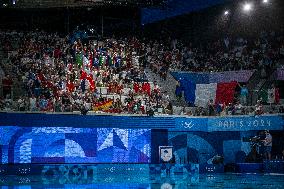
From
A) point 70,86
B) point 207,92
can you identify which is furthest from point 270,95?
point 70,86

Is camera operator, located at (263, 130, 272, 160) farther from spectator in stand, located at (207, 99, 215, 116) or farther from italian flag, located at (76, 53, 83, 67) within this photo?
italian flag, located at (76, 53, 83, 67)

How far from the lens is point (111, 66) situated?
3512 cm

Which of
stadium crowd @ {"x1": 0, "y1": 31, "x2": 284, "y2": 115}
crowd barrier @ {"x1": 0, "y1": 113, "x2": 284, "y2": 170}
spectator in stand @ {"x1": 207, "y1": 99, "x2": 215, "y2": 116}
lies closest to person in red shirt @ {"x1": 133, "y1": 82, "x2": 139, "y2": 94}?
stadium crowd @ {"x1": 0, "y1": 31, "x2": 284, "y2": 115}

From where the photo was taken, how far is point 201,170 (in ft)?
103

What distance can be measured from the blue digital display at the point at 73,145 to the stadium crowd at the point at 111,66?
65.2 inches

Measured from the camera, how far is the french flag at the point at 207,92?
35.0 metres

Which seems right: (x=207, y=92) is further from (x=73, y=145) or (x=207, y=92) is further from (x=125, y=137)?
(x=73, y=145)

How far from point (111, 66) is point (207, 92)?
7680 millimetres

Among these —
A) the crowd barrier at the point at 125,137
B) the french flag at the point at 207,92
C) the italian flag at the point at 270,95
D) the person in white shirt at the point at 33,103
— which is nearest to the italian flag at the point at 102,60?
the crowd barrier at the point at 125,137

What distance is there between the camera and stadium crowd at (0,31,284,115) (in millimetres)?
30453

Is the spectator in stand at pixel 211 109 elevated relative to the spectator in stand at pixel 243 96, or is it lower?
lower

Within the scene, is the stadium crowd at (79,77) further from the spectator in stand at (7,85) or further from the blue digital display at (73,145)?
the blue digital display at (73,145)

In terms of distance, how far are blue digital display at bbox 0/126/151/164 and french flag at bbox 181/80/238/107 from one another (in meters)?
5.43

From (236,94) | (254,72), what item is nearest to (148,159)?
(236,94)
